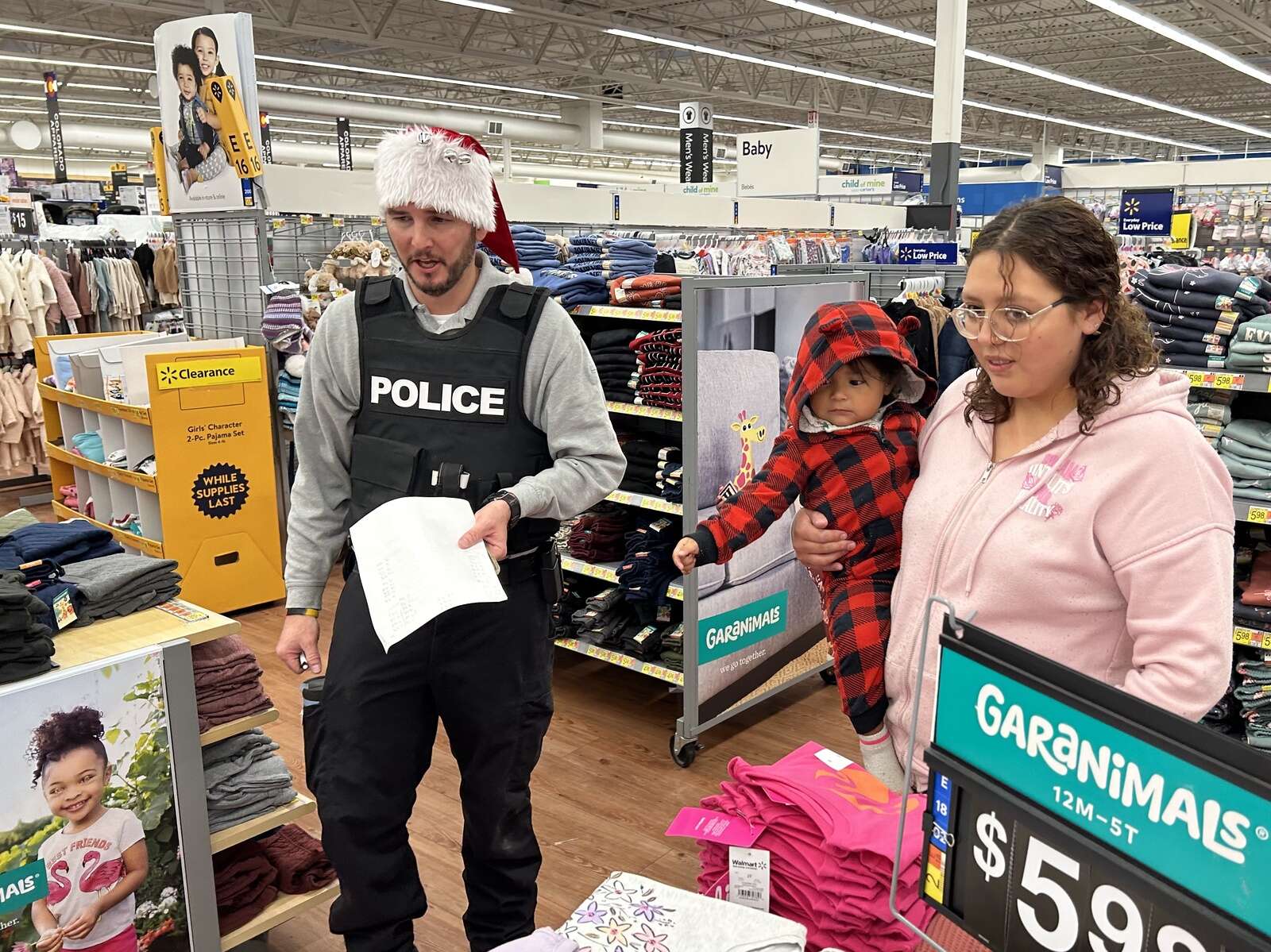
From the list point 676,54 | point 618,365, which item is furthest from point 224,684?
point 676,54

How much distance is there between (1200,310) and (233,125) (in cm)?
469

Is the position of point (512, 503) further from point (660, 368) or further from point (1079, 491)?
point (660, 368)

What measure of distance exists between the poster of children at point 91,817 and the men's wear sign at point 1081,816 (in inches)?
68.3

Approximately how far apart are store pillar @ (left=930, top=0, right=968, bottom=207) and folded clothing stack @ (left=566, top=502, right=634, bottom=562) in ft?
21.4

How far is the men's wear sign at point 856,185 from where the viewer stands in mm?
13359

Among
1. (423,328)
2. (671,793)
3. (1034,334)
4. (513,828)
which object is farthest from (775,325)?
(1034,334)

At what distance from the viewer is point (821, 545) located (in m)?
1.76

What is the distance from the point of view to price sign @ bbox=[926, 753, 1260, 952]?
29.5 inches

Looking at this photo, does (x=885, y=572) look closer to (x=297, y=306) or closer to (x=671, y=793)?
(x=671, y=793)

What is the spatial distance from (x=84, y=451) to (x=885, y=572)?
17.1 feet

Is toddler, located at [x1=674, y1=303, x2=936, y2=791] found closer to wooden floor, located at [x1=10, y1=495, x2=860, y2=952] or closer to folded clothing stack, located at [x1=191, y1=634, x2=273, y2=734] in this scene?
folded clothing stack, located at [x1=191, y1=634, x2=273, y2=734]

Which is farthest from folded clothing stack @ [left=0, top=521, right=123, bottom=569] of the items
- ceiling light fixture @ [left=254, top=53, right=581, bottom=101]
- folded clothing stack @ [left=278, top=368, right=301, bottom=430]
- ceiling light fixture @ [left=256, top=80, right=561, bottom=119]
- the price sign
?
ceiling light fixture @ [left=256, top=80, right=561, bottom=119]

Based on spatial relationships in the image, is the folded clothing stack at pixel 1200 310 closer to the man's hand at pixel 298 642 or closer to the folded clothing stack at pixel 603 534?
the folded clothing stack at pixel 603 534

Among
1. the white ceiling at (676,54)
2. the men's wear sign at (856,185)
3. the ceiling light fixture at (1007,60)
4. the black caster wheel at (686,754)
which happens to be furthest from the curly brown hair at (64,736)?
the white ceiling at (676,54)
